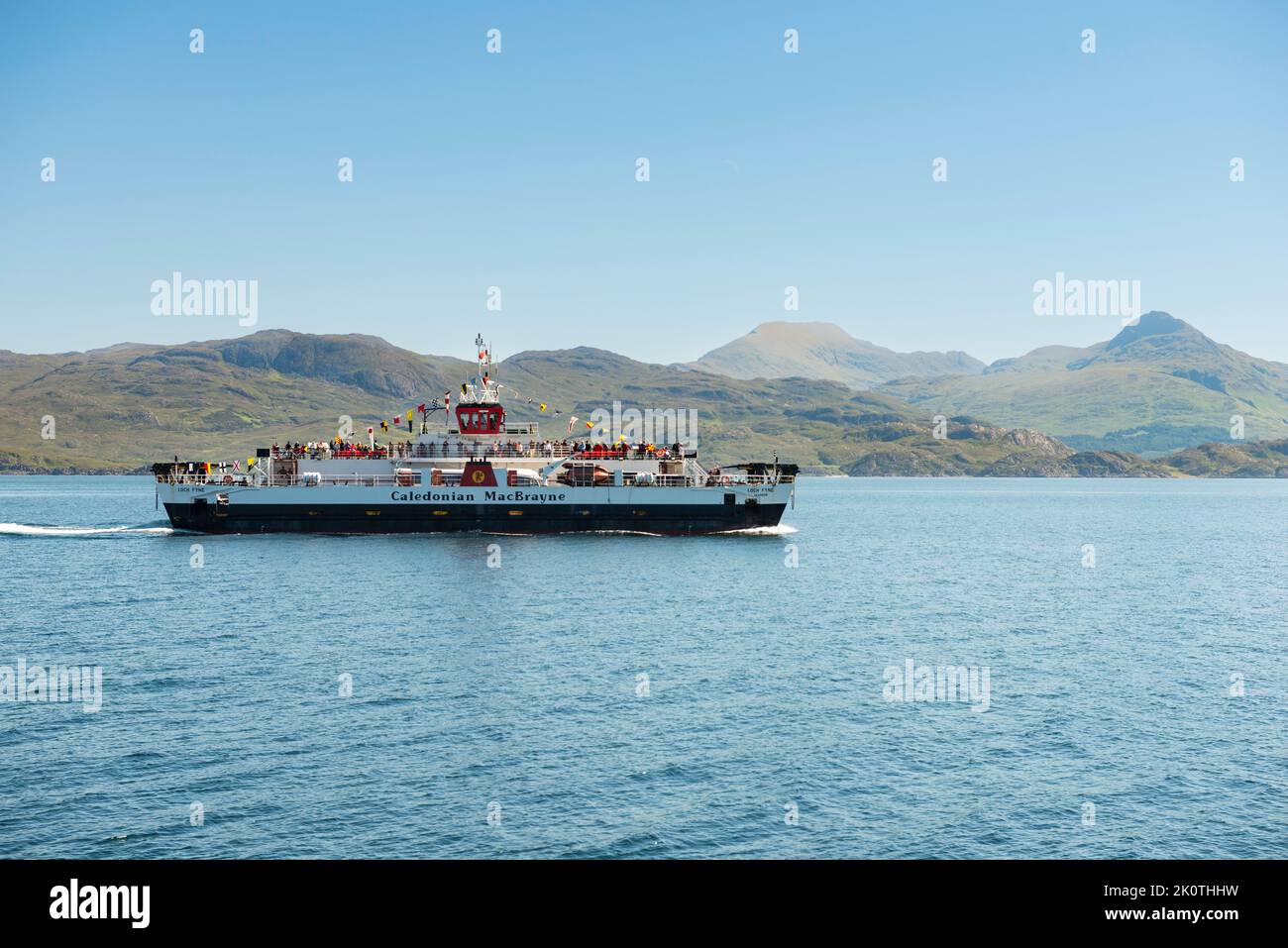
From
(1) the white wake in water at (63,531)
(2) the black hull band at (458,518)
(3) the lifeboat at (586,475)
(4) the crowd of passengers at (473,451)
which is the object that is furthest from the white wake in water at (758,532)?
(1) the white wake in water at (63,531)

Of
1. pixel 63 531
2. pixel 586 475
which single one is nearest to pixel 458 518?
pixel 586 475

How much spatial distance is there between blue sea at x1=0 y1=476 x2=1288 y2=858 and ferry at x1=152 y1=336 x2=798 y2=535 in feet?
74.8

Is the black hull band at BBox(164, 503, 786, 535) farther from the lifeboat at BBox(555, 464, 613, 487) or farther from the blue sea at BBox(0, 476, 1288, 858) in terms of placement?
the blue sea at BBox(0, 476, 1288, 858)

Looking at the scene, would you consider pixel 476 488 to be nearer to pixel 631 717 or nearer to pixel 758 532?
pixel 758 532

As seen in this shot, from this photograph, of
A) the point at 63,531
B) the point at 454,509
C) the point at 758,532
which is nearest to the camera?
the point at 454,509

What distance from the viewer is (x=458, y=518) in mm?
103500

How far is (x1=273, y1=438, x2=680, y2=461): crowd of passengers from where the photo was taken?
108 meters

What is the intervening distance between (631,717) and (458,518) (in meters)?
67.8

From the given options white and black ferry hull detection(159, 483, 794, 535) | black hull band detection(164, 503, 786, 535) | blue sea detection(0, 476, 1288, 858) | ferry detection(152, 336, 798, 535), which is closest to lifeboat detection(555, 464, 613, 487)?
ferry detection(152, 336, 798, 535)

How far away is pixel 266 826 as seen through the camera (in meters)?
27.3
